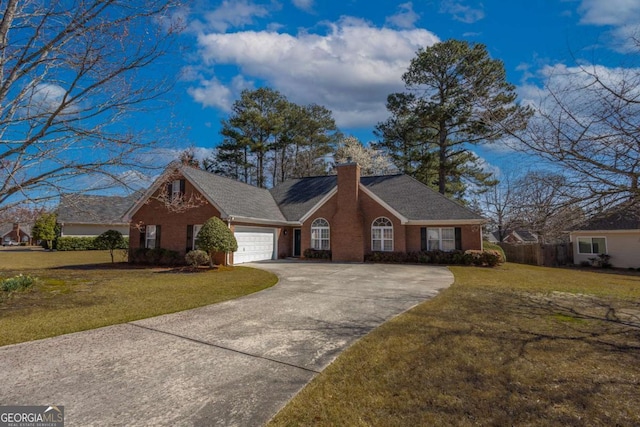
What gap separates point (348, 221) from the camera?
67.6 ft

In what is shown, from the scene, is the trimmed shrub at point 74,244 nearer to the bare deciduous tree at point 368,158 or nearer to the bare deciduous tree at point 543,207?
the bare deciduous tree at point 368,158

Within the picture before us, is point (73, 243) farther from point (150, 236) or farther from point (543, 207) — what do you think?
point (543, 207)

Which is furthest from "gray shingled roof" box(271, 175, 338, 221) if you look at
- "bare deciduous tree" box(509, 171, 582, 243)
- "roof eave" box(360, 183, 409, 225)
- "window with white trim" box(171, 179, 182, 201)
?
"bare deciduous tree" box(509, 171, 582, 243)

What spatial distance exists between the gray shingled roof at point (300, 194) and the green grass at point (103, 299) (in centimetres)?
1035

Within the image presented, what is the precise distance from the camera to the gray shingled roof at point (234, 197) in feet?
59.0

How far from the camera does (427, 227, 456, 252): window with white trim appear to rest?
1916 centimetres

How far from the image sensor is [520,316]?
6.93 meters

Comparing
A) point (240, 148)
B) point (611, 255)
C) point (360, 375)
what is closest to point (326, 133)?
point (240, 148)

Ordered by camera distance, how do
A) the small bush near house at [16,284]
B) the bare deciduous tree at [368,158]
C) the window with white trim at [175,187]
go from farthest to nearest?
the bare deciduous tree at [368,158], the window with white trim at [175,187], the small bush near house at [16,284]

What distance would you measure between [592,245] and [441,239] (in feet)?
46.7

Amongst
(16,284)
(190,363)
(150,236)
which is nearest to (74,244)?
(150,236)

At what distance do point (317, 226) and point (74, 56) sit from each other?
54.3ft

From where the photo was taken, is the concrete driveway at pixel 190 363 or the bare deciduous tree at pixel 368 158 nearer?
the concrete driveway at pixel 190 363

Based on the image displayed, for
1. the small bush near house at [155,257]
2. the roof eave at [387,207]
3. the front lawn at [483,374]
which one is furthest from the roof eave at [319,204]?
the front lawn at [483,374]
